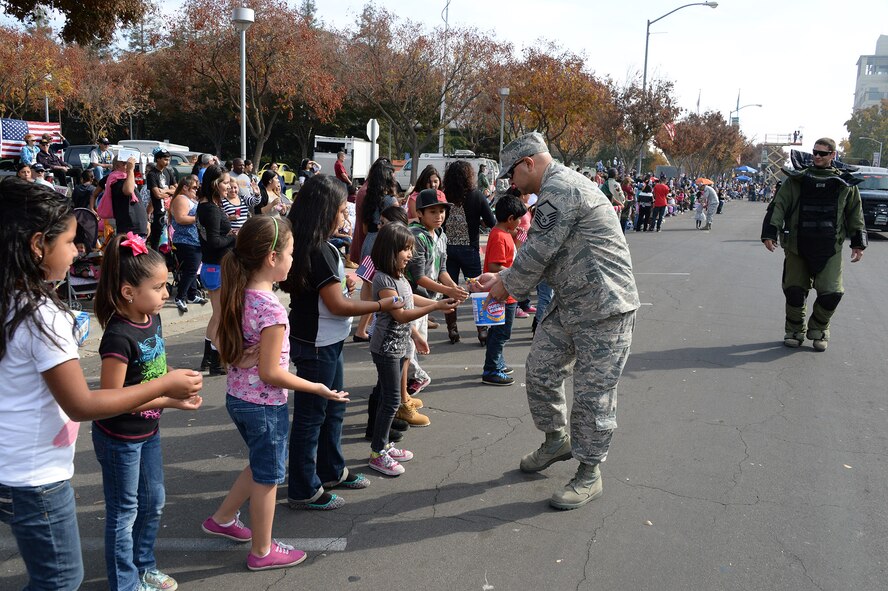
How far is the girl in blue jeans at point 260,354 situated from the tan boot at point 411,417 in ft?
6.67

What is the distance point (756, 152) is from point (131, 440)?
11093cm

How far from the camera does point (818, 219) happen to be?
24.9 feet

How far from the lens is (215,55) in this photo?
29109mm

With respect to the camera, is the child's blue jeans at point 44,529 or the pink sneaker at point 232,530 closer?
the child's blue jeans at point 44,529

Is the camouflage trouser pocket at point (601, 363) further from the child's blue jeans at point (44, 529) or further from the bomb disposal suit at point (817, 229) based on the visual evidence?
the bomb disposal suit at point (817, 229)

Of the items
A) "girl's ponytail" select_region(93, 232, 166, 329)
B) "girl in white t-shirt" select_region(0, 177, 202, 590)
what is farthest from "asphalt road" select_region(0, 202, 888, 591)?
"girl's ponytail" select_region(93, 232, 166, 329)

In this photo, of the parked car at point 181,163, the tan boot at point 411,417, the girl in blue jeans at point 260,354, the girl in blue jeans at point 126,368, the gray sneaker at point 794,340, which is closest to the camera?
the girl in blue jeans at point 126,368

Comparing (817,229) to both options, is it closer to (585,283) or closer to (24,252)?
(585,283)

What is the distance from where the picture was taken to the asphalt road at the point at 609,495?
3504 millimetres

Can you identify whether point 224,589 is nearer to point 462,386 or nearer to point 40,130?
point 462,386

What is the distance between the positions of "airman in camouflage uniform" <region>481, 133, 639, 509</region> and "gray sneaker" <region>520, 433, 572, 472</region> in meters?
0.24

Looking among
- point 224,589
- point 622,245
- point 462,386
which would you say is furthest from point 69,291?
point 622,245

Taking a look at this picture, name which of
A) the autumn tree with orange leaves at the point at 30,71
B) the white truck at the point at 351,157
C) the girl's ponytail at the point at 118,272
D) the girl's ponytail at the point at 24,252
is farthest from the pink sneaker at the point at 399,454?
the autumn tree with orange leaves at the point at 30,71

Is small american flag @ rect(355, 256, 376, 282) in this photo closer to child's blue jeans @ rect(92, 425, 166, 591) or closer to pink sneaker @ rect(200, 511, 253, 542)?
pink sneaker @ rect(200, 511, 253, 542)
